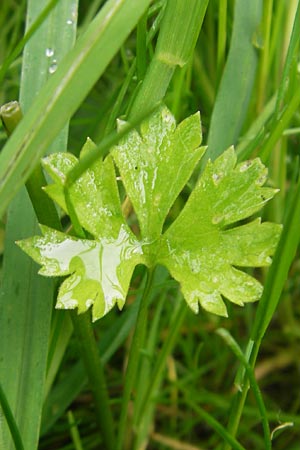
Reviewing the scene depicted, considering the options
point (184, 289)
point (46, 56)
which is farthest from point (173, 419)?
point (46, 56)

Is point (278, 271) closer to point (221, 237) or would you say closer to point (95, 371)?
point (221, 237)

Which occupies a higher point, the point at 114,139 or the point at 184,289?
the point at 114,139

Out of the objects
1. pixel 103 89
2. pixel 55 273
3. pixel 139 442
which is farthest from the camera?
pixel 103 89

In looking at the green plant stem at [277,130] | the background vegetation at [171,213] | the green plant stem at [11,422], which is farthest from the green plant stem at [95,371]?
the green plant stem at [277,130]

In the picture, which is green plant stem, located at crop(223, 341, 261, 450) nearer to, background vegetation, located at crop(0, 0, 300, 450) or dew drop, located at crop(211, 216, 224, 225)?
background vegetation, located at crop(0, 0, 300, 450)

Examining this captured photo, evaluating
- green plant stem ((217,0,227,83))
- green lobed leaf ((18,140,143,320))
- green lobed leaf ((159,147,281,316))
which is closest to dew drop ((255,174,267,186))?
green lobed leaf ((159,147,281,316))

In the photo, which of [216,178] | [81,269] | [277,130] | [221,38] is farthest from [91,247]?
[221,38]

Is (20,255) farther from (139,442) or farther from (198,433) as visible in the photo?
(198,433)
